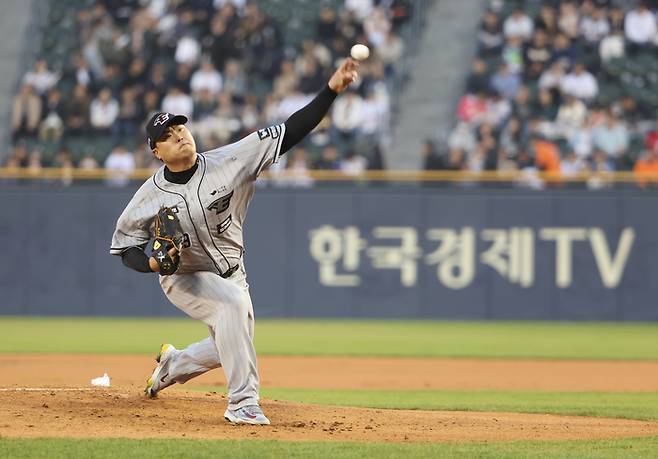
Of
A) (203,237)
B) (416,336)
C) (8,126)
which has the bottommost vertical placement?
(416,336)

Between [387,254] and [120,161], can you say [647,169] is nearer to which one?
[387,254]

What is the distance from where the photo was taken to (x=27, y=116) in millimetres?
18453

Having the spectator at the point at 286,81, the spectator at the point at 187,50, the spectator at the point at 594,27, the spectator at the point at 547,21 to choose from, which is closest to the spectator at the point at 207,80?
the spectator at the point at 187,50

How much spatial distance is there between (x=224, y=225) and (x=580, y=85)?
12.1 meters

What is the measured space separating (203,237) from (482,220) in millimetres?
A: 10198

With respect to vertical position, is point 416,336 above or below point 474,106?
below

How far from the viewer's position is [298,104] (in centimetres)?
1784

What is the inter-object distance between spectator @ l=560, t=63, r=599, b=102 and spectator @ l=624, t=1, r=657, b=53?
3.76 ft

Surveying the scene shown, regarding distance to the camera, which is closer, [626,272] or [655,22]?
[626,272]

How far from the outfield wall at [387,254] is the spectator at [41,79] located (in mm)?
3013

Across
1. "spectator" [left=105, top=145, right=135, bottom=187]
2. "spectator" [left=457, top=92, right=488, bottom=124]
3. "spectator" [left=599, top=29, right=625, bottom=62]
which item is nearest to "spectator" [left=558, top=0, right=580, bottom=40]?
"spectator" [left=599, top=29, right=625, bottom=62]

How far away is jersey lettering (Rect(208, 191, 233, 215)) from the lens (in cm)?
657

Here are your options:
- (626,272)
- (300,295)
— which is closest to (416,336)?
(300,295)

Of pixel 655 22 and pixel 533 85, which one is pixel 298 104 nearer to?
pixel 533 85
